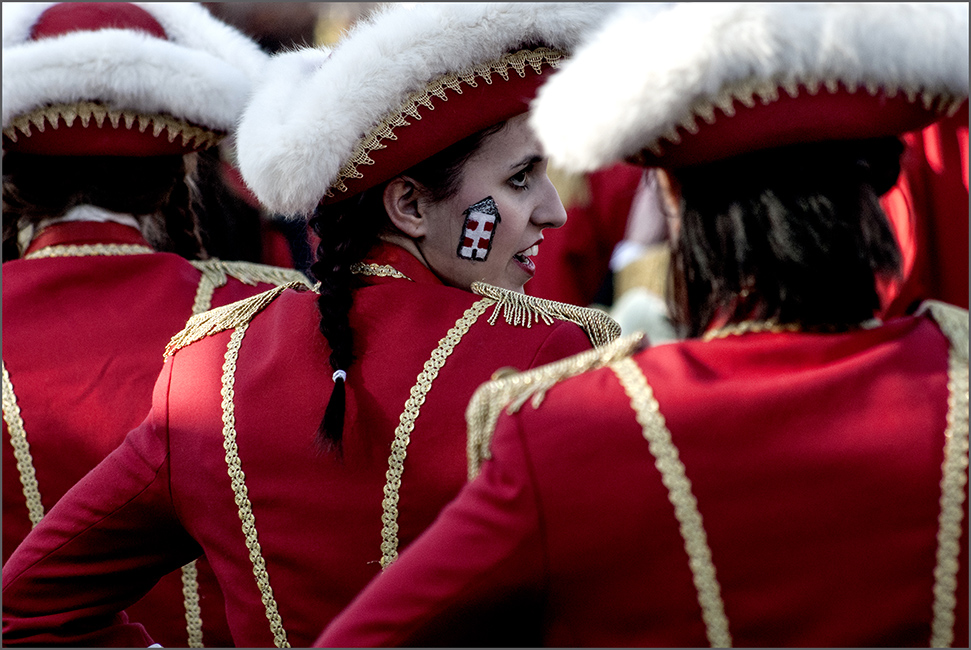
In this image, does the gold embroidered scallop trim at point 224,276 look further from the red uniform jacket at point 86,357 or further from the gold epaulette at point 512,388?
the gold epaulette at point 512,388

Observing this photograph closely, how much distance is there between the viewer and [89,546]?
1.85m

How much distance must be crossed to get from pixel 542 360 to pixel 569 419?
0.39 meters

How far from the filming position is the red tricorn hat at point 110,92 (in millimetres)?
2426

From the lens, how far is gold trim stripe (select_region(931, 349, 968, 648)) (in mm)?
1309

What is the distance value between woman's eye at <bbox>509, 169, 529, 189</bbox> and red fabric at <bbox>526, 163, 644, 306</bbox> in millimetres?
2356

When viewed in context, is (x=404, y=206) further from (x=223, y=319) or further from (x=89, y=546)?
(x=89, y=546)

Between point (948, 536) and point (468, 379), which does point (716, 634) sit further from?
point (468, 379)

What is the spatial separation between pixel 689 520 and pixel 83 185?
173 centimetres

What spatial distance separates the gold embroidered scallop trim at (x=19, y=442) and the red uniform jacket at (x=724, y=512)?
1.20m

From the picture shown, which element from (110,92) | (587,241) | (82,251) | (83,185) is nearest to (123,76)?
(110,92)

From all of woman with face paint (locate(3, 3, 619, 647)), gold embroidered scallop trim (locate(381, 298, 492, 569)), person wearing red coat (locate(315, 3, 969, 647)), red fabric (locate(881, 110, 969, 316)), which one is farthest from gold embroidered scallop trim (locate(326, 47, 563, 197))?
red fabric (locate(881, 110, 969, 316))

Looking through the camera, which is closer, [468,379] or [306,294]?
[468,379]

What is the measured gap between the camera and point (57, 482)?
91.7 inches

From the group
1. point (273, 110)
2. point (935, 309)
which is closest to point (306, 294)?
point (273, 110)
